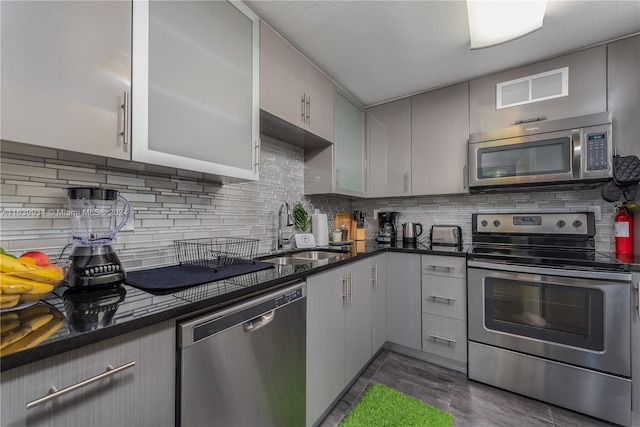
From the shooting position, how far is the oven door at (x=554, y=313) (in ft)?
4.87

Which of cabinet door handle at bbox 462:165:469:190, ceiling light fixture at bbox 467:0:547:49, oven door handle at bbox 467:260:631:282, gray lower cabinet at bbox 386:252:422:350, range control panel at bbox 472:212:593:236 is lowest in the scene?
gray lower cabinet at bbox 386:252:422:350

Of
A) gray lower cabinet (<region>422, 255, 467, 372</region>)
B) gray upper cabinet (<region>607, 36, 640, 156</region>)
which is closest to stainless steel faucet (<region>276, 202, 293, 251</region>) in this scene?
gray lower cabinet (<region>422, 255, 467, 372</region>)

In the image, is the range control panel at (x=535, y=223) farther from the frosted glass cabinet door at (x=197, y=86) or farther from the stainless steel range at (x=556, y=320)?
the frosted glass cabinet door at (x=197, y=86)

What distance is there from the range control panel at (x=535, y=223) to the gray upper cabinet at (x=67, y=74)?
2577mm

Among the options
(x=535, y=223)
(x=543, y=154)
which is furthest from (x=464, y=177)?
(x=535, y=223)

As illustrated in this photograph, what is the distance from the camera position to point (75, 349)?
587 millimetres

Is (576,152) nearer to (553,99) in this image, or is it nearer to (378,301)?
(553,99)

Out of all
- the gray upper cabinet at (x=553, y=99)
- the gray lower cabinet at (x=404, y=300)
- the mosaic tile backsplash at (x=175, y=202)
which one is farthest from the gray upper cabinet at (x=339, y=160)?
the gray upper cabinet at (x=553, y=99)

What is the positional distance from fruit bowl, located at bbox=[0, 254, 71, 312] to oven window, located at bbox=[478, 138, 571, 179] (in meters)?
2.51

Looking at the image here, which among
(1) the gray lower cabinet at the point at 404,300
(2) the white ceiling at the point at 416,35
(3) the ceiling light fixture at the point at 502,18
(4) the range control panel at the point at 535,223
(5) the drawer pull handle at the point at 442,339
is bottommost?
(5) the drawer pull handle at the point at 442,339

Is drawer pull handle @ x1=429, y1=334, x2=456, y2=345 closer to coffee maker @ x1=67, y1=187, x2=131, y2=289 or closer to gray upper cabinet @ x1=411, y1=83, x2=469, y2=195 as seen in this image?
gray upper cabinet @ x1=411, y1=83, x2=469, y2=195

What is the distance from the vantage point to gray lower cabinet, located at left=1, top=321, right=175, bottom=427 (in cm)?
53

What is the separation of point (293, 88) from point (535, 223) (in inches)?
84.6

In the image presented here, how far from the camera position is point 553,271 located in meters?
1.64
